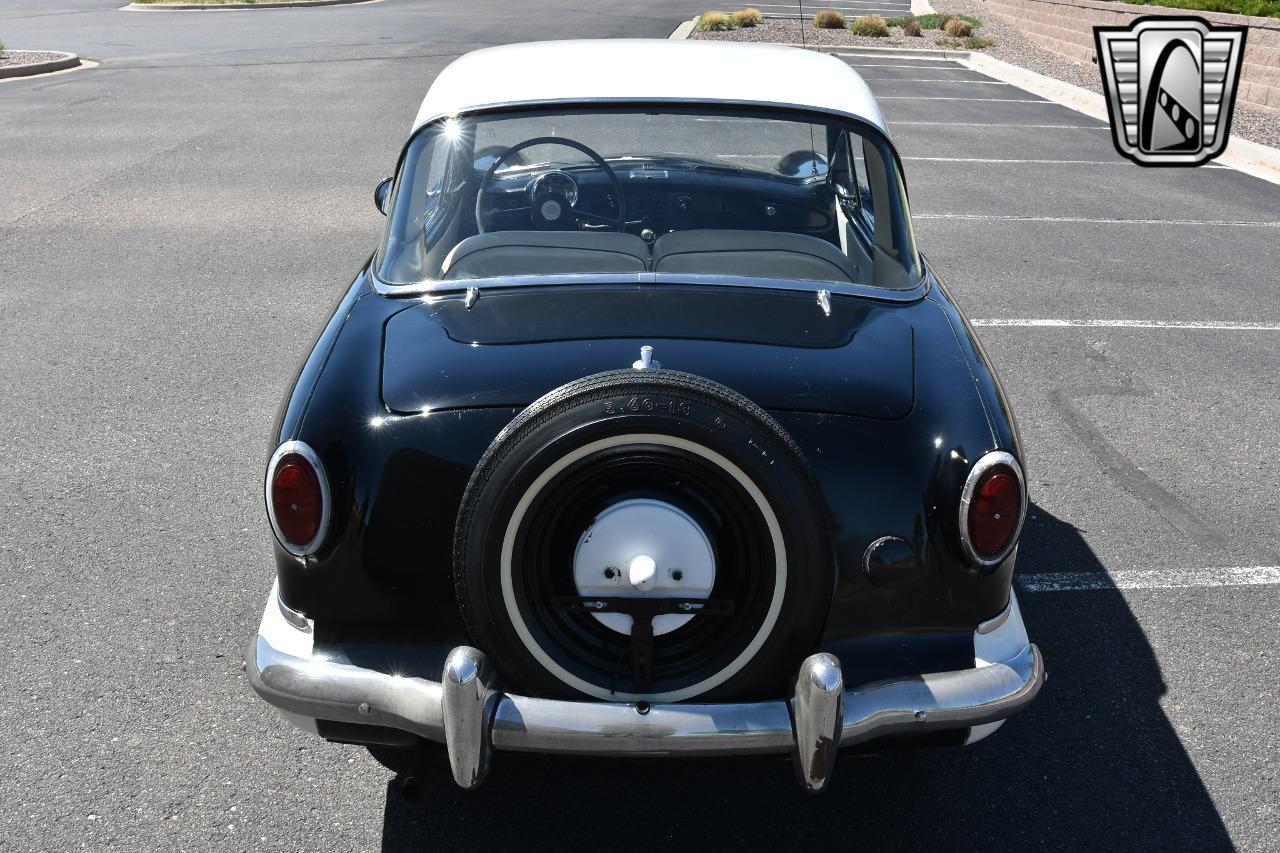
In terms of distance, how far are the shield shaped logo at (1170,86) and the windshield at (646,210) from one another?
10.1 metres

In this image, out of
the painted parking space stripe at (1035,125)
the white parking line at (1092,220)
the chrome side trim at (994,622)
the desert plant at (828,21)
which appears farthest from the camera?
the desert plant at (828,21)

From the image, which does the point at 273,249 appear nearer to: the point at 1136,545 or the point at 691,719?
the point at 1136,545

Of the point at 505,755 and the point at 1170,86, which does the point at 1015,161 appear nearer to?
the point at 1170,86

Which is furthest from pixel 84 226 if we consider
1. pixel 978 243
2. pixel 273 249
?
pixel 978 243

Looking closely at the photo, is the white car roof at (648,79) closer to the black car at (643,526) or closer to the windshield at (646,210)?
the windshield at (646,210)

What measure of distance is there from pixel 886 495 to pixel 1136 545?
2.28m

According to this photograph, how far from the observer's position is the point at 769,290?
131 inches

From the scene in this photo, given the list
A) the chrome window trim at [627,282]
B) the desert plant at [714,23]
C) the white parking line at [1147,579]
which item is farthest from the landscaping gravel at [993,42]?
the chrome window trim at [627,282]

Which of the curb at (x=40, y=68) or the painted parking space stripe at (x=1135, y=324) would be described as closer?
the painted parking space stripe at (x=1135, y=324)

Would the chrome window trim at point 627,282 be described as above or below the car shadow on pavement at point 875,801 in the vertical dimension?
above

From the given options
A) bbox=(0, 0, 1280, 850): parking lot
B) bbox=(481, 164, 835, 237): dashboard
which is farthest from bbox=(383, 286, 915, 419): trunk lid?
bbox=(0, 0, 1280, 850): parking lot

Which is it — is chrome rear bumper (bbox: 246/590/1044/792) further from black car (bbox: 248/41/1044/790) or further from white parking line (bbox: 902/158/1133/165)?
white parking line (bbox: 902/158/1133/165)

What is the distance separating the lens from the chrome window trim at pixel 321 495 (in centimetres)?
272

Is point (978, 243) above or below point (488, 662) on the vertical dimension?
below
